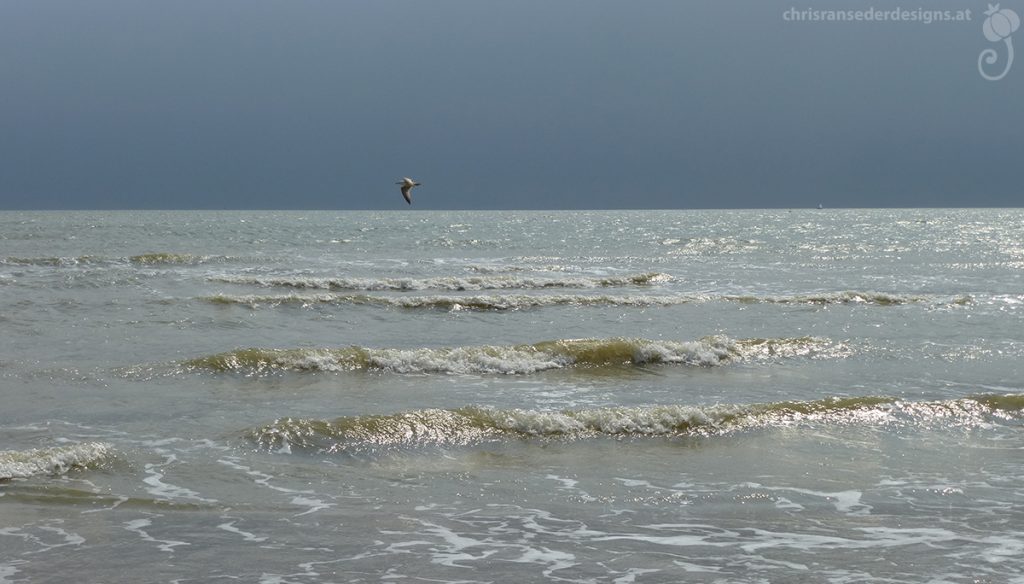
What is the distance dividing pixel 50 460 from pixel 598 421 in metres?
5.95

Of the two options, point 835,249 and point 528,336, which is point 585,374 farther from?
point 835,249

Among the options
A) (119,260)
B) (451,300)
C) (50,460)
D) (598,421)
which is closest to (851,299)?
(451,300)

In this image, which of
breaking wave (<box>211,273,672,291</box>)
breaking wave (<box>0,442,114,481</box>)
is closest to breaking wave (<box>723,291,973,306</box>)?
breaking wave (<box>211,273,672,291</box>)

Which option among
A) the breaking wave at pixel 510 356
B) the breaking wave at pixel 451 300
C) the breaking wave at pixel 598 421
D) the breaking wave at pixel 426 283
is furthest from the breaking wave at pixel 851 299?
the breaking wave at pixel 598 421

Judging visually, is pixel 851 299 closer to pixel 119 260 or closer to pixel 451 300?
pixel 451 300

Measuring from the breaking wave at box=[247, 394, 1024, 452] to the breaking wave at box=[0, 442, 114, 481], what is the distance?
5.46ft

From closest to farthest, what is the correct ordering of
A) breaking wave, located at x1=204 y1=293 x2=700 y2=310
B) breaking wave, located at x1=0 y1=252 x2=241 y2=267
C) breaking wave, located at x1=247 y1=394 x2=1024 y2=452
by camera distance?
breaking wave, located at x1=247 y1=394 x2=1024 y2=452
breaking wave, located at x1=204 y1=293 x2=700 y2=310
breaking wave, located at x1=0 y1=252 x2=241 y2=267

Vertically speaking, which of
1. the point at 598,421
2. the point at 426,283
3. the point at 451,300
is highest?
the point at 426,283

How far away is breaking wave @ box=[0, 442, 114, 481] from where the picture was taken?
8992 millimetres

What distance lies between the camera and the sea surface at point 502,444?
23.4ft

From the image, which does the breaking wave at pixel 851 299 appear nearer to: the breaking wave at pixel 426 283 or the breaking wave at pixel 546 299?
the breaking wave at pixel 546 299

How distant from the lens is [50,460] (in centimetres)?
925

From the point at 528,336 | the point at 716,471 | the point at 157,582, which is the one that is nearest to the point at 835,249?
the point at 528,336

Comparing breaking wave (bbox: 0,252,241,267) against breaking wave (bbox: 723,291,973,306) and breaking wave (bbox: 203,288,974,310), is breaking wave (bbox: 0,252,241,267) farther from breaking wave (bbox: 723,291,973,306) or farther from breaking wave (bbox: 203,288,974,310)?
breaking wave (bbox: 723,291,973,306)
